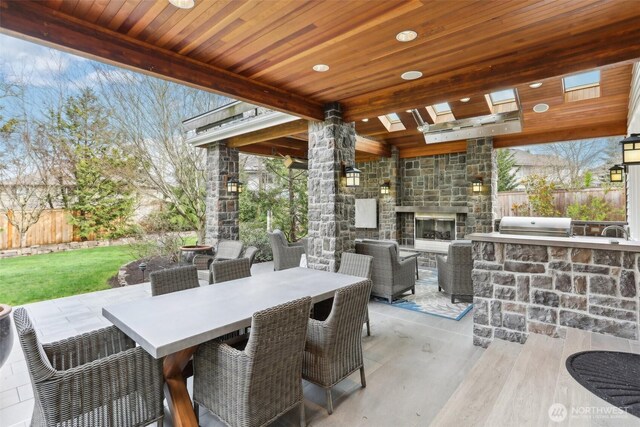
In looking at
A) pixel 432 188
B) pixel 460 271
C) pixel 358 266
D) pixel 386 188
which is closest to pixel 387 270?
pixel 460 271

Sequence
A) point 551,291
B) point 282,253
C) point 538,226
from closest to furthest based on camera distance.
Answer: point 551,291, point 538,226, point 282,253

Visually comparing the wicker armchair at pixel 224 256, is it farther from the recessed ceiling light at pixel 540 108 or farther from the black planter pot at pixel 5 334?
the recessed ceiling light at pixel 540 108

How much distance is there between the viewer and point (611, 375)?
1.94 metres

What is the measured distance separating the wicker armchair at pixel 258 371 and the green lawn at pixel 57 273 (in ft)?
16.7

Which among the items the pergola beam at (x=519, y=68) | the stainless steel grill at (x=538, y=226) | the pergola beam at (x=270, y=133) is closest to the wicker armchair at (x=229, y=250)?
the pergola beam at (x=270, y=133)

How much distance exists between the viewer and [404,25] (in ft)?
8.18

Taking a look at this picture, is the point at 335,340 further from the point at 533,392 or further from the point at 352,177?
the point at 352,177

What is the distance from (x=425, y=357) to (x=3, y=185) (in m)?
7.24

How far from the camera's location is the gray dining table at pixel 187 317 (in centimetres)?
179

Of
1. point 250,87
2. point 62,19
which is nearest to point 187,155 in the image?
point 250,87

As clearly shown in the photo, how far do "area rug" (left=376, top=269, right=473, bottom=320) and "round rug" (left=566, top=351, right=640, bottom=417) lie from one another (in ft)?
6.54

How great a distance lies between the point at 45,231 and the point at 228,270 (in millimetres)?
5050

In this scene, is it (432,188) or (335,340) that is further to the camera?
(432,188)

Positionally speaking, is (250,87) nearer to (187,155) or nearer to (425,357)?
(425,357)
